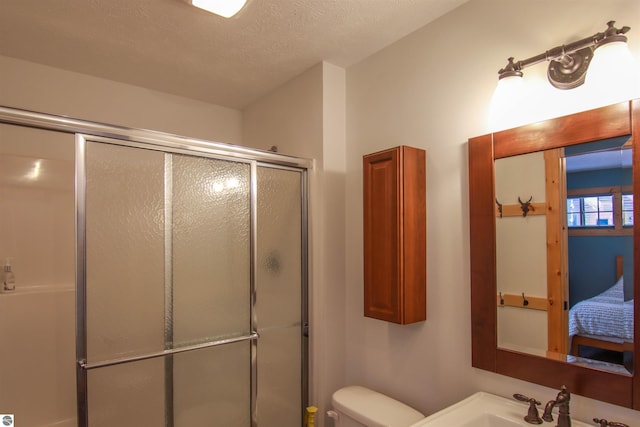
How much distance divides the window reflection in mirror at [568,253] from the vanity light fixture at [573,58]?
0.23 meters

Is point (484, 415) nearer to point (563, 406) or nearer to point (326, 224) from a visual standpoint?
point (563, 406)

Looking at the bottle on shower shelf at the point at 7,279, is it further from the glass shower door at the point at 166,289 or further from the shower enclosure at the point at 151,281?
the glass shower door at the point at 166,289

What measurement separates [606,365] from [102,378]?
1.79 metres

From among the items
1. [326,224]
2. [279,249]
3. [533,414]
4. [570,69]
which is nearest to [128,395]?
[279,249]

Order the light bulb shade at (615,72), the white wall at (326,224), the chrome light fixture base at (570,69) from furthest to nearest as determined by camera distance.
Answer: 1. the white wall at (326,224)
2. the chrome light fixture base at (570,69)
3. the light bulb shade at (615,72)

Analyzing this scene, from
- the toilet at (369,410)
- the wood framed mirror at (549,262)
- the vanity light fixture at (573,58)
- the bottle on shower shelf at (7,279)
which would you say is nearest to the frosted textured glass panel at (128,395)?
the toilet at (369,410)

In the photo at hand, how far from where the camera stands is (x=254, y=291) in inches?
73.6

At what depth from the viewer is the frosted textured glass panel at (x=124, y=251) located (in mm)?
1461

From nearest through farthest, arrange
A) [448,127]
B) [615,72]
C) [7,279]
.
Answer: [615,72]
[448,127]
[7,279]

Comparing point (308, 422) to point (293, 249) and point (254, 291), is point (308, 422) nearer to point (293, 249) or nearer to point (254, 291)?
point (254, 291)

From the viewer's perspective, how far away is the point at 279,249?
79.1 inches

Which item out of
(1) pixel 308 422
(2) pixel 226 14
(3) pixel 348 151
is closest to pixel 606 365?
(1) pixel 308 422

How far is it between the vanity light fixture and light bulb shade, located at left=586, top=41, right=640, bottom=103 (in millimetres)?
14

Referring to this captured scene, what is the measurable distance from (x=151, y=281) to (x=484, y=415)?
139cm
